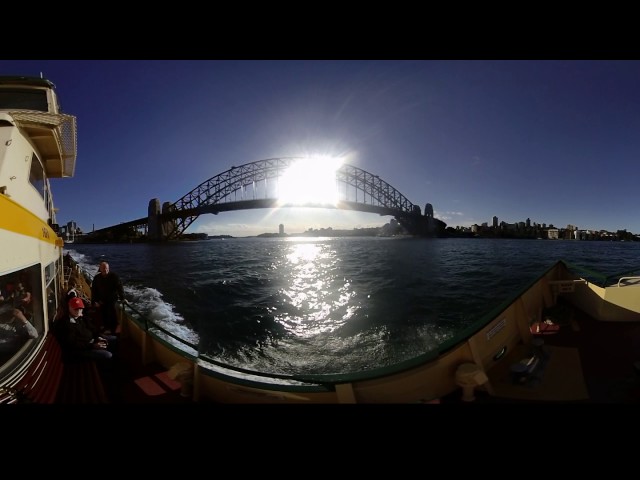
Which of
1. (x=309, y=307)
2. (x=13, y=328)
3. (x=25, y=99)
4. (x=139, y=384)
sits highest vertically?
(x=25, y=99)

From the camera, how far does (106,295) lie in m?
2.82

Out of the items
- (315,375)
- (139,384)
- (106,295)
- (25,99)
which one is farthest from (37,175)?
(315,375)

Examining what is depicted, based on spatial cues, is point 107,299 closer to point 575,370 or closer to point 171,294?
point 171,294

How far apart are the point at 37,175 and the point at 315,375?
3.63 metres

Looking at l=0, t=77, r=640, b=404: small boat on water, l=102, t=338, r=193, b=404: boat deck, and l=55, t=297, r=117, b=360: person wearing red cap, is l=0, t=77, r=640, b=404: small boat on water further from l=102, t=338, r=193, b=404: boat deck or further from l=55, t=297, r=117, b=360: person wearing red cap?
l=55, t=297, r=117, b=360: person wearing red cap

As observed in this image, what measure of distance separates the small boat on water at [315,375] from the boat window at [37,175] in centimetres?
3

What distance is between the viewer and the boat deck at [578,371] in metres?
1.72

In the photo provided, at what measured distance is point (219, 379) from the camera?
1.67 m

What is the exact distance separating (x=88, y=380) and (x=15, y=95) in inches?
128

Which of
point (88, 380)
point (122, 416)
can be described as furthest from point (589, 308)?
point (88, 380)

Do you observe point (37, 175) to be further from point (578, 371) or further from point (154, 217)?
point (578, 371)

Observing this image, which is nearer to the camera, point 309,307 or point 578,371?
point 578,371

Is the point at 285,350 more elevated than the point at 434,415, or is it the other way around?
the point at 434,415
